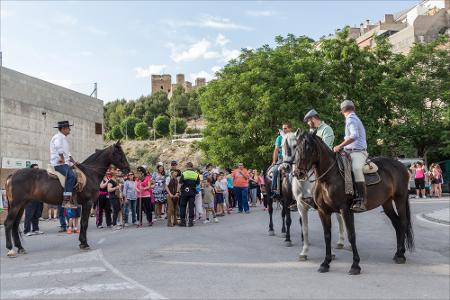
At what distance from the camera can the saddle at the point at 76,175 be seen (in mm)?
11562

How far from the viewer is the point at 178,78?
180m

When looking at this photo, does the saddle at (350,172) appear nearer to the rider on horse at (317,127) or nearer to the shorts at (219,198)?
the rider on horse at (317,127)

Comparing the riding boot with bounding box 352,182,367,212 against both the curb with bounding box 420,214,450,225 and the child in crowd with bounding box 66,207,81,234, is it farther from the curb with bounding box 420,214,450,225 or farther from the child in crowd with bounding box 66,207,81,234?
the child in crowd with bounding box 66,207,81,234

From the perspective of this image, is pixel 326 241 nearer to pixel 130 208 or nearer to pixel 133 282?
pixel 133 282

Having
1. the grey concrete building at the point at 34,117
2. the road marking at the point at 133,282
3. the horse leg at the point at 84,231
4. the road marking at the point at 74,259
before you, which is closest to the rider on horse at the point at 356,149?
the road marking at the point at 133,282

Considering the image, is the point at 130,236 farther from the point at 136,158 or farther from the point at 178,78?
the point at 178,78

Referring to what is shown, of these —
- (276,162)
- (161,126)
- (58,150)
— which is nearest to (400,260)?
(276,162)

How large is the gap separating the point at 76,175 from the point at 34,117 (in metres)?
18.8

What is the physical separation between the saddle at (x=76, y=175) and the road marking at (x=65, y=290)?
4748mm

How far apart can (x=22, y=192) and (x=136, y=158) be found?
88.9 metres

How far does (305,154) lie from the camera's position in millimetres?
8055

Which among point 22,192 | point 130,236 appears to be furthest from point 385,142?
point 22,192

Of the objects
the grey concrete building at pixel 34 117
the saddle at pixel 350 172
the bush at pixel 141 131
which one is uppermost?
the bush at pixel 141 131

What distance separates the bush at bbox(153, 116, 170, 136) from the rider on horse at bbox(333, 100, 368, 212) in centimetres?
11161
